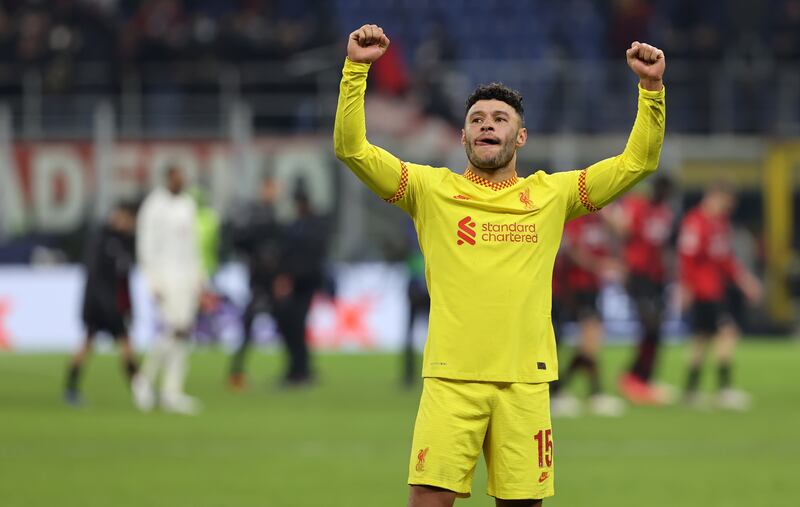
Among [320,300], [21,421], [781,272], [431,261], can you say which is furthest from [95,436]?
[781,272]

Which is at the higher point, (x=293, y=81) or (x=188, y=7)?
(x=188, y=7)

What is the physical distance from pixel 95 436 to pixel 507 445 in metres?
8.71

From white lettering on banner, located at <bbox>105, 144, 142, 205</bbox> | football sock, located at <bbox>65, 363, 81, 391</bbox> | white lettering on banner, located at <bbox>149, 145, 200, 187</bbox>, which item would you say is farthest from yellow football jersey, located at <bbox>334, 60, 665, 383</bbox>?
white lettering on banner, located at <bbox>149, 145, 200, 187</bbox>

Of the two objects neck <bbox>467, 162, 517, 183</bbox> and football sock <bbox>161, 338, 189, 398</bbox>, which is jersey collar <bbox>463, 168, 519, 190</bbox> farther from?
football sock <bbox>161, 338, 189, 398</bbox>

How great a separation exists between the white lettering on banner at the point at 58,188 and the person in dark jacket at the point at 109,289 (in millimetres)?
9939

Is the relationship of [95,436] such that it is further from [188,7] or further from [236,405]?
[188,7]

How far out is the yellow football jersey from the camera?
6402mm

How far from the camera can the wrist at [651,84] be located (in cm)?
649

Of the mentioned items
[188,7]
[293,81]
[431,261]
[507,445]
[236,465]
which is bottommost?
[236,465]

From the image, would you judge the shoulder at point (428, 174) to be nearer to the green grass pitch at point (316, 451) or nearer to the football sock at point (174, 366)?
the green grass pitch at point (316, 451)

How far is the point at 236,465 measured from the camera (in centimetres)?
1247

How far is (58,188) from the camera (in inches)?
1075

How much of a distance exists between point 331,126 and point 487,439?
837 inches

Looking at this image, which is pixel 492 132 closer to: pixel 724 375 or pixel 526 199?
pixel 526 199
